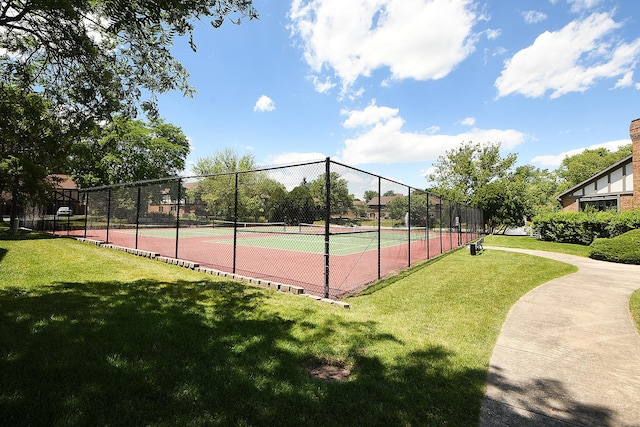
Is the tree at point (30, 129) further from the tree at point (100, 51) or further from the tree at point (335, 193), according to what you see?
the tree at point (335, 193)

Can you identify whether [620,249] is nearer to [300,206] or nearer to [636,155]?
[636,155]

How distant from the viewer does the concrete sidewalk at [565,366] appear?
9.17 ft

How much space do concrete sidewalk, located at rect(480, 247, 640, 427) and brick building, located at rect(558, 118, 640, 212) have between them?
17484mm

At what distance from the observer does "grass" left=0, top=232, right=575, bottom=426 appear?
2.51 metres

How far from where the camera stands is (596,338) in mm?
4652

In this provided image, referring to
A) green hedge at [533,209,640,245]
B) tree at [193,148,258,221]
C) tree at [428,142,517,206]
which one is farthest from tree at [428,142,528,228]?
tree at [193,148,258,221]

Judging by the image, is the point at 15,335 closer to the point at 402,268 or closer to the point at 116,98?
the point at 116,98

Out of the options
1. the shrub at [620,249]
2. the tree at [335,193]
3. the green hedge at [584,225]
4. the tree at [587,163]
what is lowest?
the shrub at [620,249]

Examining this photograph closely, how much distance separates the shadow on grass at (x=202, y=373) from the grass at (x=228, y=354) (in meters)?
0.01

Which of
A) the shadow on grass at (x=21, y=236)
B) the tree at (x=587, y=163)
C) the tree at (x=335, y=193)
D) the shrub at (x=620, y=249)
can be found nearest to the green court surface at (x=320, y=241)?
the tree at (x=335, y=193)

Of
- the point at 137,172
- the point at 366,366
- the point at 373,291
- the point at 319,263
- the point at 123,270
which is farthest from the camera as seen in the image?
the point at 137,172

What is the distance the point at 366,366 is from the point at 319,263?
8654 mm

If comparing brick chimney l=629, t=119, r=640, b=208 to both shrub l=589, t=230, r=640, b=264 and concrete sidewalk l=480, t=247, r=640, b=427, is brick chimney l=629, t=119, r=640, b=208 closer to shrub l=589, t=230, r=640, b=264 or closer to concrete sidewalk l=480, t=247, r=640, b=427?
shrub l=589, t=230, r=640, b=264

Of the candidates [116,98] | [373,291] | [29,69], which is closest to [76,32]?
[116,98]
